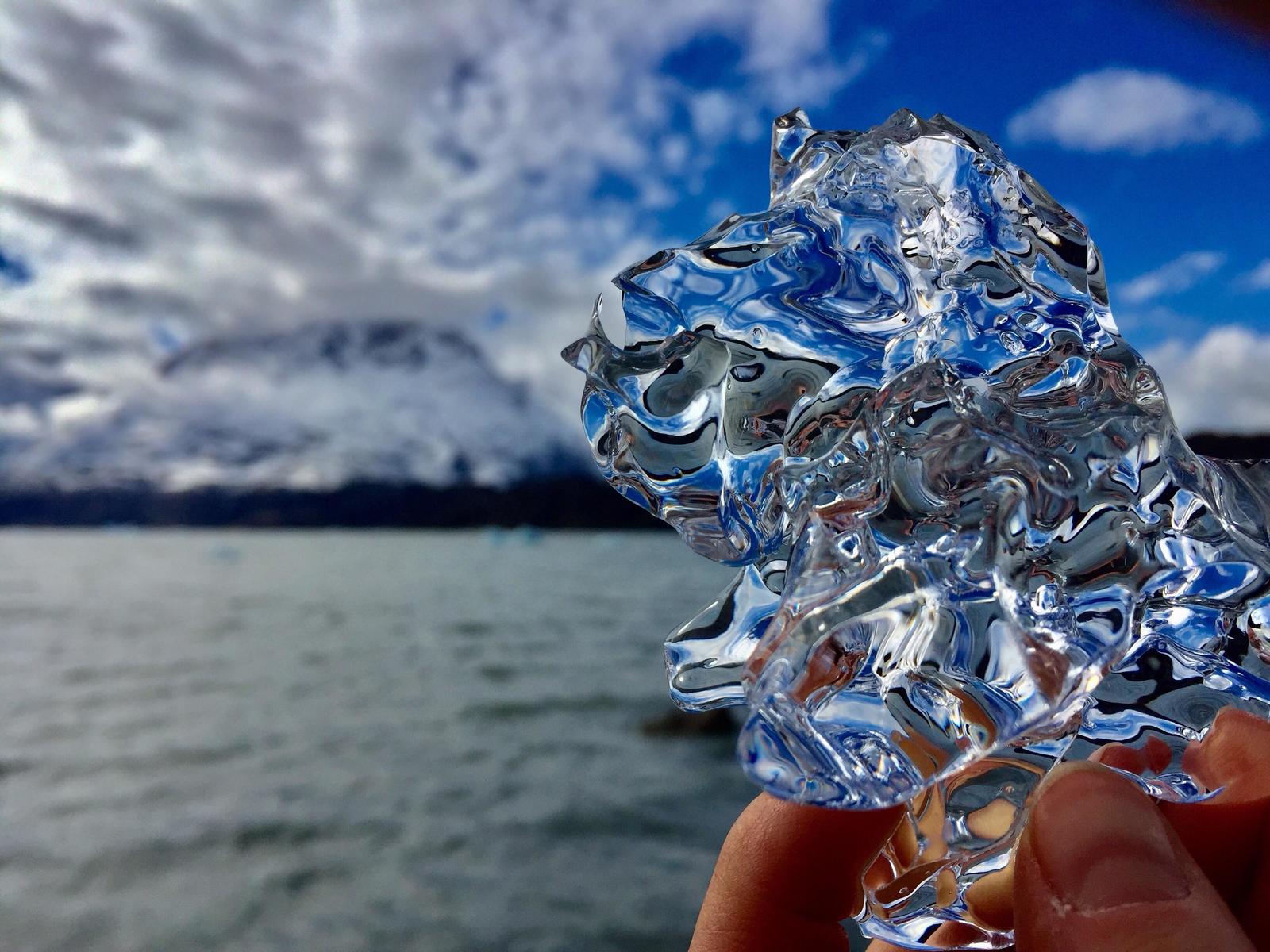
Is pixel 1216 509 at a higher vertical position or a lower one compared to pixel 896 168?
lower

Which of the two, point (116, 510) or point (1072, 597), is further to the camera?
point (116, 510)

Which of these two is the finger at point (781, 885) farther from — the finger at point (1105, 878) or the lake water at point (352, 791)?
the lake water at point (352, 791)

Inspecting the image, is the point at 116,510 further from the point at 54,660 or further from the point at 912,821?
the point at 912,821

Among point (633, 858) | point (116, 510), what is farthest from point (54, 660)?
point (116, 510)

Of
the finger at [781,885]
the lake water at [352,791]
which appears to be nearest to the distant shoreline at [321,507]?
the lake water at [352,791]

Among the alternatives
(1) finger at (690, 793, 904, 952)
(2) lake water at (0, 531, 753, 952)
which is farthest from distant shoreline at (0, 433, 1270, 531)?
(1) finger at (690, 793, 904, 952)

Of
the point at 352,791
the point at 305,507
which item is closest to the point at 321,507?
the point at 305,507

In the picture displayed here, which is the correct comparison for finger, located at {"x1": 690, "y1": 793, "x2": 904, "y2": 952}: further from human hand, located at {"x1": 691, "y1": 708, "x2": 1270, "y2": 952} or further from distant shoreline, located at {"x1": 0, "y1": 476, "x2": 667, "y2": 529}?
distant shoreline, located at {"x1": 0, "y1": 476, "x2": 667, "y2": 529}
